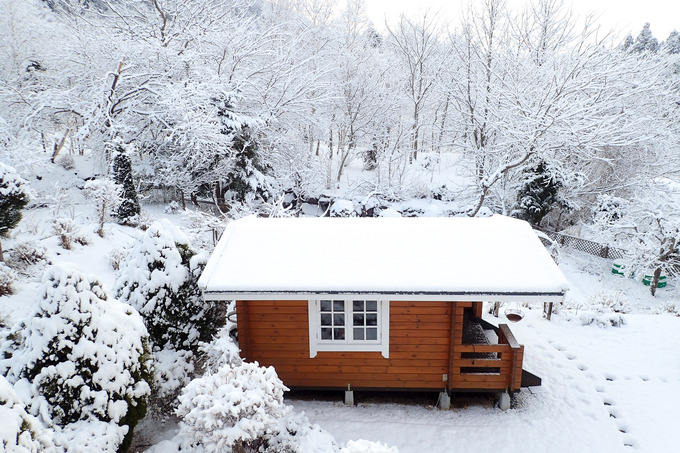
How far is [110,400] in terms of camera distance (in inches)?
199

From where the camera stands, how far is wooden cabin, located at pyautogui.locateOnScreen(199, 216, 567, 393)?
21.6 ft

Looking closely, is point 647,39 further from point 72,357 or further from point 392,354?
point 72,357

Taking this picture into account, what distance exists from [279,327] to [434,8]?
949 inches

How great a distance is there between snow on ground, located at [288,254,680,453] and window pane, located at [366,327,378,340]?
1.30 metres

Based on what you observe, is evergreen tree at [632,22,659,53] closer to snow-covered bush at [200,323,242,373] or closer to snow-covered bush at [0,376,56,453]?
snow-covered bush at [200,323,242,373]

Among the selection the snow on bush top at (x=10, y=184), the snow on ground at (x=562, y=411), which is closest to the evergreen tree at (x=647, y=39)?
the snow on ground at (x=562, y=411)

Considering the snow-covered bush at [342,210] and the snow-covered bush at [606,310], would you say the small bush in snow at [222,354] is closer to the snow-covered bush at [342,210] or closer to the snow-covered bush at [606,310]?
the snow-covered bush at [606,310]

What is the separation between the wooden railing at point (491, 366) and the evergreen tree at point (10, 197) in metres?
9.36

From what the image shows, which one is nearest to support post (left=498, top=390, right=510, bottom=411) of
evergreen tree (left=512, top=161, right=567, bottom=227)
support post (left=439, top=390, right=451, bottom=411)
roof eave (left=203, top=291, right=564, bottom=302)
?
support post (left=439, top=390, right=451, bottom=411)

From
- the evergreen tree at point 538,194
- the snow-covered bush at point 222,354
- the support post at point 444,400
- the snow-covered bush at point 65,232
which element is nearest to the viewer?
the snow-covered bush at point 222,354

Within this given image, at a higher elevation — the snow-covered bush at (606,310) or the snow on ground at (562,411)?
the snow-covered bush at (606,310)

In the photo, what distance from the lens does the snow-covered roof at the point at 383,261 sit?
6531 mm

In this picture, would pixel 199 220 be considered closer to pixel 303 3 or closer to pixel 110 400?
pixel 110 400

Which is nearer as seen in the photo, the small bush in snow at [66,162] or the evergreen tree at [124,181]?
the evergreen tree at [124,181]
